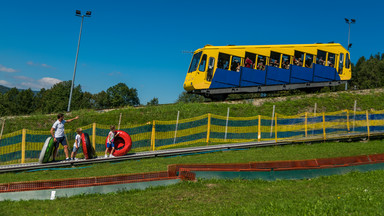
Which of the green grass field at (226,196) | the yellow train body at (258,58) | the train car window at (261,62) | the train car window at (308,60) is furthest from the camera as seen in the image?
the train car window at (308,60)

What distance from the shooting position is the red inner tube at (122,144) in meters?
14.4

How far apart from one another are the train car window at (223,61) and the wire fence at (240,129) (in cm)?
623

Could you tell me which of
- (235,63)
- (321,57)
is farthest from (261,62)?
(321,57)

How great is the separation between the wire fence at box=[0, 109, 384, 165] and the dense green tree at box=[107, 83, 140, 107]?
8578cm

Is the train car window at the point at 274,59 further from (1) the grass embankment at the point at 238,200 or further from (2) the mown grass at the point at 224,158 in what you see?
(1) the grass embankment at the point at 238,200

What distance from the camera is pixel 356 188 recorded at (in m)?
7.86

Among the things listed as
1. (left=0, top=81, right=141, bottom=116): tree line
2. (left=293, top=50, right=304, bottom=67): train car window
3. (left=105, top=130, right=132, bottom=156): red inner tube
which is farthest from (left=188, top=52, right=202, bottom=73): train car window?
(left=0, top=81, right=141, bottom=116): tree line

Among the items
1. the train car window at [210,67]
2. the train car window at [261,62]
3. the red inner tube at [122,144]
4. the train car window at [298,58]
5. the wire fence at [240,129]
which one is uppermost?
the train car window at [298,58]

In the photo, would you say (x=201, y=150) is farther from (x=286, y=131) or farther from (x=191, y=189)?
(x=191, y=189)

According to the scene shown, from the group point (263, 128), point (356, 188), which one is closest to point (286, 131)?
point (263, 128)

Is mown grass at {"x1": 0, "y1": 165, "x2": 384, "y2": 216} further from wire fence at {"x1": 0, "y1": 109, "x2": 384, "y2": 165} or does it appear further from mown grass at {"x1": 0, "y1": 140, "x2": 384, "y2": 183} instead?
wire fence at {"x1": 0, "y1": 109, "x2": 384, "y2": 165}

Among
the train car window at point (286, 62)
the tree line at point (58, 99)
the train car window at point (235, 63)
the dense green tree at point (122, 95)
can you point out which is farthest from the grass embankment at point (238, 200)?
the dense green tree at point (122, 95)

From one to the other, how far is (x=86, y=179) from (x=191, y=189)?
8.00ft

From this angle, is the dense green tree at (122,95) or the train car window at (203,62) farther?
the dense green tree at (122,95)
